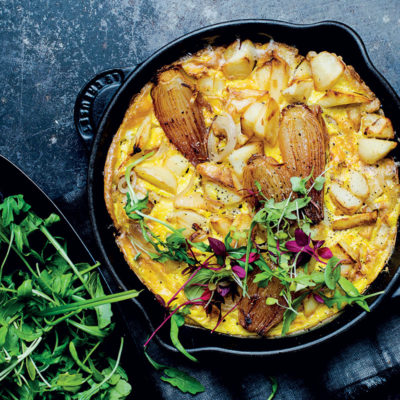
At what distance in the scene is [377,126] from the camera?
1.86 m

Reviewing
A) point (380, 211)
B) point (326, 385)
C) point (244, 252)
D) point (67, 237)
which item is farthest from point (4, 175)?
point (326, 385)

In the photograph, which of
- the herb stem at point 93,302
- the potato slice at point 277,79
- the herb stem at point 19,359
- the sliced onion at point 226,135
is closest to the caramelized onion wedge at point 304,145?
the potato slice at point 277,79

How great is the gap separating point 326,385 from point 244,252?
95 centimetres

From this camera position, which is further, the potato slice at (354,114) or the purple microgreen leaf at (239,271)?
the potato slice at (354,114)

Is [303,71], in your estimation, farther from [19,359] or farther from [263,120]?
[19,359]

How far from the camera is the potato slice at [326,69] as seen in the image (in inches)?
72.7

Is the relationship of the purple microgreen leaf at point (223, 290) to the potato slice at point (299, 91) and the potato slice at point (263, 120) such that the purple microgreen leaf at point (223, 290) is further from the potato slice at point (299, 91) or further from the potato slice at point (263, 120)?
the potato slice at point (299, 91)

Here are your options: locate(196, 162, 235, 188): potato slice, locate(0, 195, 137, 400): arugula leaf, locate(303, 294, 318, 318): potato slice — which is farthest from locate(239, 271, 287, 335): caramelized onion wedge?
locate(0, 195, 137, 400): arugula leaf

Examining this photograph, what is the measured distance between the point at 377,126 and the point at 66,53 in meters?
1.62

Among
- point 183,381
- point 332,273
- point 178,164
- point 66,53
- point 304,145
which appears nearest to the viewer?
point 332,273

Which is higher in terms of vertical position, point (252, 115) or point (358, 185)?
point (252, 115)

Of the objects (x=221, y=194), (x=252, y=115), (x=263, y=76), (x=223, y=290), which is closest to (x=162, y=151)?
(x=221, y=194)

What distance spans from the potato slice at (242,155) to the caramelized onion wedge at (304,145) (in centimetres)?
11

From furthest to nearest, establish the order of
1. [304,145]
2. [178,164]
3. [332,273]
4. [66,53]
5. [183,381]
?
1. [66,53]
2. [183,381]
3. [178,164]
4. [304,145]
5. [332,273]
